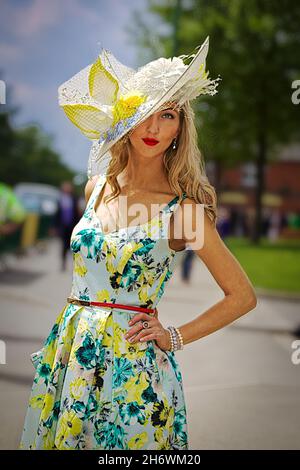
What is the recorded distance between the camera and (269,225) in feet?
173

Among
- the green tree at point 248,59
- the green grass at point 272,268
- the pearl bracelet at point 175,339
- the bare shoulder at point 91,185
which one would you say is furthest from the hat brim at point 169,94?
the green tree at point 248,59

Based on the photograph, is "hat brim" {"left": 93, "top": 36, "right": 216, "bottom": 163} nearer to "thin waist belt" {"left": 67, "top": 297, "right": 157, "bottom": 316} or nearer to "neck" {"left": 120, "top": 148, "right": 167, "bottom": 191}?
"neck" {"left": 120, "top": 148, "right": 167, "bottom": 191}

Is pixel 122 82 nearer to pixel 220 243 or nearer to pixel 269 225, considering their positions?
pixel 220 243

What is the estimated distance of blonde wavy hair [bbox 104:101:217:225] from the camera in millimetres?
2740

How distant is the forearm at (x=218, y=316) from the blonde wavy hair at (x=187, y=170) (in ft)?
0.96

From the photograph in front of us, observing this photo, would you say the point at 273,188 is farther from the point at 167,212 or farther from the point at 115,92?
the point at 167,212

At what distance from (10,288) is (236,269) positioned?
10.6 m

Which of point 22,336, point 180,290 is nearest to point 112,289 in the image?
point 22,336

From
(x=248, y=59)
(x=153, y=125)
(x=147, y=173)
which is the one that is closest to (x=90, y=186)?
(x=147, y=173)

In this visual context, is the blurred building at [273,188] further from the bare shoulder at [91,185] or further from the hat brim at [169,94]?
the hat brim at [169,94]

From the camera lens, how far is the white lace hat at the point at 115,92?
276cm

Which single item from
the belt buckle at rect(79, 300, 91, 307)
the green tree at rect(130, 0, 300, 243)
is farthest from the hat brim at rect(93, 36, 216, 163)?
the green tree at rect(130, 0, 300, 243)

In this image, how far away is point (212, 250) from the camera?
8.86ft
